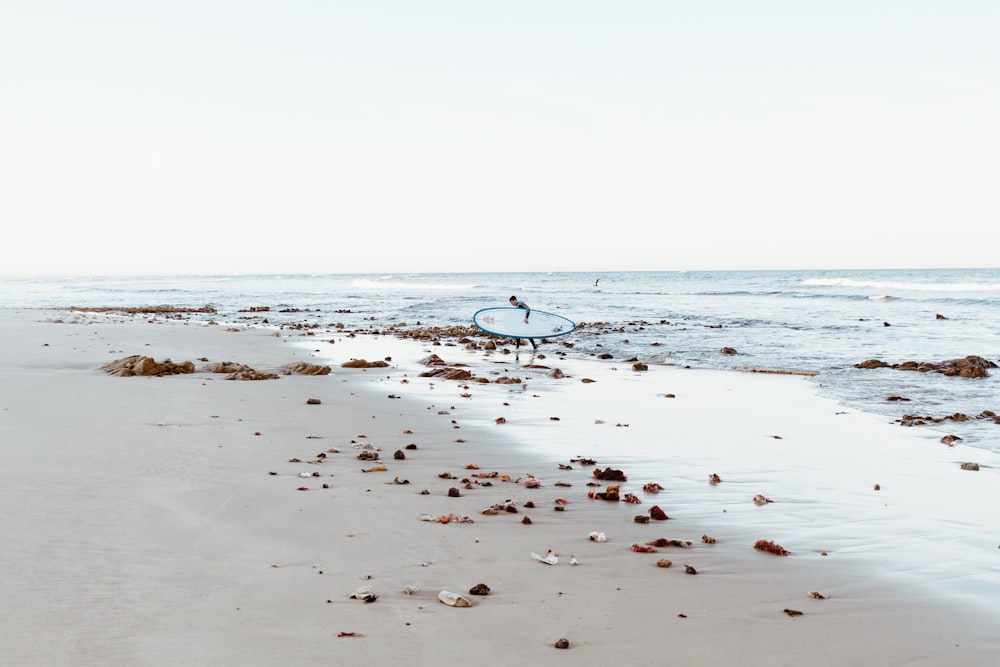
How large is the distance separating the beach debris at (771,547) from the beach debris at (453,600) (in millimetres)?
2232

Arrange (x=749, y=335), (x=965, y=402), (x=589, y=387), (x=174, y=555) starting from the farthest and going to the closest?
(x=749, y=335) → (x=589, y=387) → (x=965, y=402) → (x=174, y=555)

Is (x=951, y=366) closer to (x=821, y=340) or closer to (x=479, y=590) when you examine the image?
(x=821, y=340)

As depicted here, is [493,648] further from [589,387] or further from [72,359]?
[72,359]

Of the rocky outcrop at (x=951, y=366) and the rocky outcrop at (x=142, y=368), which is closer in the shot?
the rocky outcrop at (x=142, y=368)

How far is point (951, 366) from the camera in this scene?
51.4 feet

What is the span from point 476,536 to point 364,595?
132 cm

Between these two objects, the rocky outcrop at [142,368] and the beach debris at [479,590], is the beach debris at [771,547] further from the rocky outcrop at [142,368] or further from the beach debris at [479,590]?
the rocky outcrop at [142,368]

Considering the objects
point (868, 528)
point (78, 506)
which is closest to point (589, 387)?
point (868, 528)

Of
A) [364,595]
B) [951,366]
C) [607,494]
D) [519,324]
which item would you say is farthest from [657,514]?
[519,324]

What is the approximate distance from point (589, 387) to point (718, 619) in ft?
30.9

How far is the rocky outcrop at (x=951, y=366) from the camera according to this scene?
1500 centimetres

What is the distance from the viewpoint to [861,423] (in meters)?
10.1

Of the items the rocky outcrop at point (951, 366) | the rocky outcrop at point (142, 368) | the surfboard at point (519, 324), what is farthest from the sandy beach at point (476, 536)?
the surfboard at point (519, 324)

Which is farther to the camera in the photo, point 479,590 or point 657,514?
point 657,514
